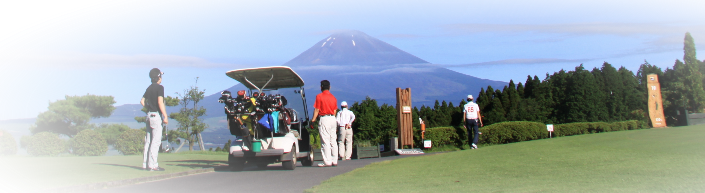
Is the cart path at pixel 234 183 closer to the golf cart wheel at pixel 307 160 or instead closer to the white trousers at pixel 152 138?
the white trousers at pixel 152 138

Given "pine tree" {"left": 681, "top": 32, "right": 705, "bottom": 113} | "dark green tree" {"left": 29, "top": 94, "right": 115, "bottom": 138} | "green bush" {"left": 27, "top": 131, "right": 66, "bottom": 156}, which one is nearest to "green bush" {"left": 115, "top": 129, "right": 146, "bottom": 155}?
"green bush" {"left": 27, "top": 131, "right": 66, "bottom": 156}

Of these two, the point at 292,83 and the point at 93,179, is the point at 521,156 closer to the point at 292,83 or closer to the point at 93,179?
the point at 292,83

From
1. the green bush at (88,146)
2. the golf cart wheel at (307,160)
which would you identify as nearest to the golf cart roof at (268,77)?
the golf cart wheel at (307,160)

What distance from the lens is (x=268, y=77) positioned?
12.0 meters

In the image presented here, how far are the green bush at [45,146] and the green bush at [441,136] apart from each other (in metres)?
13.8

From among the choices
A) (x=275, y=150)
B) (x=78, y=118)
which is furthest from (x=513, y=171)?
(x=78, y=118)

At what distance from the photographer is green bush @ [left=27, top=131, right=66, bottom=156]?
18.0 m

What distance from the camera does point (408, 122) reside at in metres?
23.3

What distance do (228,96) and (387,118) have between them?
70.8 metres

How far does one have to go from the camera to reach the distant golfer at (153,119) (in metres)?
9.16

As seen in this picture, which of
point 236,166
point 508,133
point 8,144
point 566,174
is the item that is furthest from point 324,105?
point 508,133

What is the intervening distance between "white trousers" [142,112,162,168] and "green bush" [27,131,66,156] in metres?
11.0

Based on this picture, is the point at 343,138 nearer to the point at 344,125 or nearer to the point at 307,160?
the point at 344,125

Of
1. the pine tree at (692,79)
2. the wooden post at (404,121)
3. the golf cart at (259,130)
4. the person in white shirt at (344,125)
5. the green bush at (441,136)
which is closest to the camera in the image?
the golf cart at (259,130)
